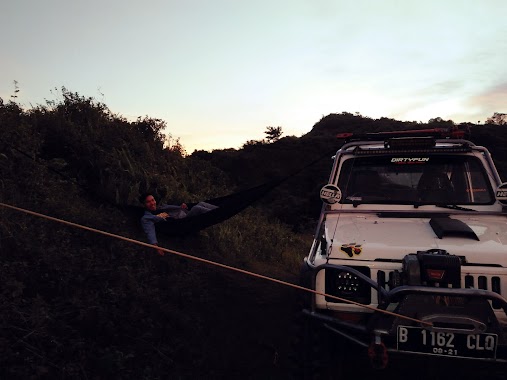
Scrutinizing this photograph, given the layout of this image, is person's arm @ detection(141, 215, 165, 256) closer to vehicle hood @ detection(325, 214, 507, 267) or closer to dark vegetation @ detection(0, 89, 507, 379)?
dark vegetation @ detection(0, 89, 507, 379)

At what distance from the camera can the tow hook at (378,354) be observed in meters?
3.07

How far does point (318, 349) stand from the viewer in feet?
11.4

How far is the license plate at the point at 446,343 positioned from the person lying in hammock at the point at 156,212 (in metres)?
4.01

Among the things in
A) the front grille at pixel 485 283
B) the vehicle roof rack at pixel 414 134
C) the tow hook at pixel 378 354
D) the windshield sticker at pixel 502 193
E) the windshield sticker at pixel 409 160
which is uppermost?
the vehicle roof rack at pixel 414 134

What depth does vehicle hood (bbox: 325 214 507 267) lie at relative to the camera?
3.42 meters

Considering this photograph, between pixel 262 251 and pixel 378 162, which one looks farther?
pixel 262 251

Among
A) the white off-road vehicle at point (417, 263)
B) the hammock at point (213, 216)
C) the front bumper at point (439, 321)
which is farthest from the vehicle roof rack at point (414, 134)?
the front bumper at point (439, 321)

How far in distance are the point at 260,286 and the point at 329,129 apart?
25.7 m

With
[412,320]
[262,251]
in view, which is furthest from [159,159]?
[412,320]

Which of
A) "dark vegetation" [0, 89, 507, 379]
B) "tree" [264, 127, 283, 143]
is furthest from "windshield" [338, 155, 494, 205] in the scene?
"tree" [264, 127, 283, 143]

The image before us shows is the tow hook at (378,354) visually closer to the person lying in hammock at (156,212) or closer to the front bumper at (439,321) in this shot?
the front bumper at (439,321)

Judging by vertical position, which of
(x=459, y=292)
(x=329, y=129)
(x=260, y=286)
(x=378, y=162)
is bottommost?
(x=260, y=286)

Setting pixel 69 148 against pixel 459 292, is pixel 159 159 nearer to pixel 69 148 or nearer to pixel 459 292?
pixel 69 148

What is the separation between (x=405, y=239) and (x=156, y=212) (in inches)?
166
